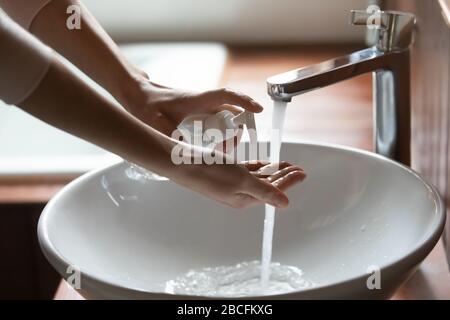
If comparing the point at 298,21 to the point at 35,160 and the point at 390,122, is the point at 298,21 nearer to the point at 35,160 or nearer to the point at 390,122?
the point at 35,160

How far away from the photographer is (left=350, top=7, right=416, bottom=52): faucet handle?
979 millimetres

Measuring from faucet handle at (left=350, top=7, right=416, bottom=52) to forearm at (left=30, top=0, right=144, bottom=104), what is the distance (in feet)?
1.01

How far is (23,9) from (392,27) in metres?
0.45

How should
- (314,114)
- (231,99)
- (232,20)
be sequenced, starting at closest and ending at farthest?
(231,99) → (314,114) → (232,20)

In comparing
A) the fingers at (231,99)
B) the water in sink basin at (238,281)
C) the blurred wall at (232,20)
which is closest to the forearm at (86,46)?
the fingers at (231,99)

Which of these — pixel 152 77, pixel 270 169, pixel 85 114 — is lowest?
pixel 152 77

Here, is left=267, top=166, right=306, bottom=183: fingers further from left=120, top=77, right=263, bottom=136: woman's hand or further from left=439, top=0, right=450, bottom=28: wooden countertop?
left=439, top=0, right=450, bottom=28: wooden countertop

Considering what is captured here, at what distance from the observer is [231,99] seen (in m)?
0.95

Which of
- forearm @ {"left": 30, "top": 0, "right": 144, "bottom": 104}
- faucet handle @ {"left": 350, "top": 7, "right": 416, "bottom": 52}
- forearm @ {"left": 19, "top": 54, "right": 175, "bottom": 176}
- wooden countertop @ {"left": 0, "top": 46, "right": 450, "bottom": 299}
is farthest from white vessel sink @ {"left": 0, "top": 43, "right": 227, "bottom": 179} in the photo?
forearm @ {"left": 19, "top": 54, "right": 175, "bottom": 176}

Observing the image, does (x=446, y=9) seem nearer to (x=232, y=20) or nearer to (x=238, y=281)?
(x=238, y=281)

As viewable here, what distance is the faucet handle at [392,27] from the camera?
0.98 metres

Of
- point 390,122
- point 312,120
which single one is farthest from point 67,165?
point 390,122

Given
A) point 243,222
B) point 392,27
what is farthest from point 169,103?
point 392,27
